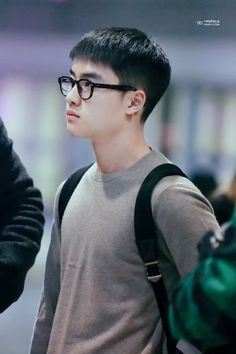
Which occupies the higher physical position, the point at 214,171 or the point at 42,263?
the point at 214,171

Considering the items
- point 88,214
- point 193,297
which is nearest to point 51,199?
point 88,214

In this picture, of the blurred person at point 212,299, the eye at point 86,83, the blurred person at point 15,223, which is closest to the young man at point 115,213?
the eye at point 86,83

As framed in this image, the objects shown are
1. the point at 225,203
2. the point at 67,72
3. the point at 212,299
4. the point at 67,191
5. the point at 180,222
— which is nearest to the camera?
the point at 212,299

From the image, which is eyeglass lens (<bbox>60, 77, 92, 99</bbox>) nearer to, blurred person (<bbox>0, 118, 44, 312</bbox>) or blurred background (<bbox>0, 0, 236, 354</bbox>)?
blurred person (<bbox>0, 118, 44, 312</bbox>)

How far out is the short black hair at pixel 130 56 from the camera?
182 cm

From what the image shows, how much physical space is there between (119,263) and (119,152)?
33cm

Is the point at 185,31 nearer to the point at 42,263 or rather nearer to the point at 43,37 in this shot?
the point at 43,37

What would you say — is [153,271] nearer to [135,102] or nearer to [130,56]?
[135,102]

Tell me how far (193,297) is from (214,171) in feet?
4.67

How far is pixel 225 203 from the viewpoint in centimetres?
239

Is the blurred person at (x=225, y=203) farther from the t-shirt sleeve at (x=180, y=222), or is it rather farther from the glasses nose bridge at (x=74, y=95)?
the glasses nose bridge at (x=74, y=95)

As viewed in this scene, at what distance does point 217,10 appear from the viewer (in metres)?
2.44

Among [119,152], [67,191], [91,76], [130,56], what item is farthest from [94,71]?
[67,191]

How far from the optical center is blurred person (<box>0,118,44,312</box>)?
6.41ft
